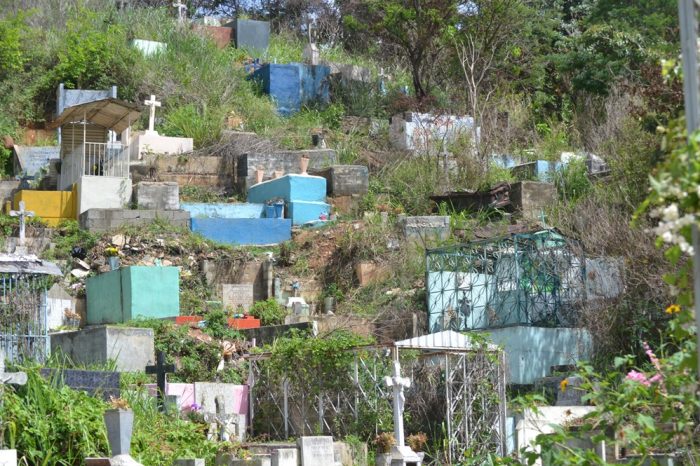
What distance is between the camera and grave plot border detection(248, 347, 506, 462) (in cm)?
1434

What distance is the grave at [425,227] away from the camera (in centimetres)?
2297

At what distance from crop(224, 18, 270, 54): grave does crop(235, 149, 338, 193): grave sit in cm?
1097

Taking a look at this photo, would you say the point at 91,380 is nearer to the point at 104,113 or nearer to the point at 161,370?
the point at 161,370

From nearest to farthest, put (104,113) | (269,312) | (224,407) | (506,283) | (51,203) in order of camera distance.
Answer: (224,407)
(506,283)
(269,312)
(51,203)
(104,113)

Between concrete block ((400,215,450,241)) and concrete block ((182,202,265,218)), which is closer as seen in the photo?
concrete block ((400,215,450,241))

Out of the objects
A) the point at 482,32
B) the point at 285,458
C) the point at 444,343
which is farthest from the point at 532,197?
the point at 285,458

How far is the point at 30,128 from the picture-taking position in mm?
32812

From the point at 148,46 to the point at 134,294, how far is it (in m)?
16.1

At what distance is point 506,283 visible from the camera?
19062 millimetres

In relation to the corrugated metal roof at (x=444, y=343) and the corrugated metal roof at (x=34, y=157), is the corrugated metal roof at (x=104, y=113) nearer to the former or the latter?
the corrugated metal roof at (x=34, y=157)

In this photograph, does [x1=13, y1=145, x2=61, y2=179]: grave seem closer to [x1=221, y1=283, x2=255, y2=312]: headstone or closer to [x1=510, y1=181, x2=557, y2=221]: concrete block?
[x1=221, y1=283, x2=255, y2=312]: headstone

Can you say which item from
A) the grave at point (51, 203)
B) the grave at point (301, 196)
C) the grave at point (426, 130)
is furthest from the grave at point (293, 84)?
the grave at point (51, 203)

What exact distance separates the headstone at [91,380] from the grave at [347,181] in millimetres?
13964

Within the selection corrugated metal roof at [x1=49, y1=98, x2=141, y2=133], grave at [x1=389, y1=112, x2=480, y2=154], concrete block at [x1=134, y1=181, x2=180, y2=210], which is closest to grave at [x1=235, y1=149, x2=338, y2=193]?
grave at [x1=389, y1=112, x2=480, y2=154]
